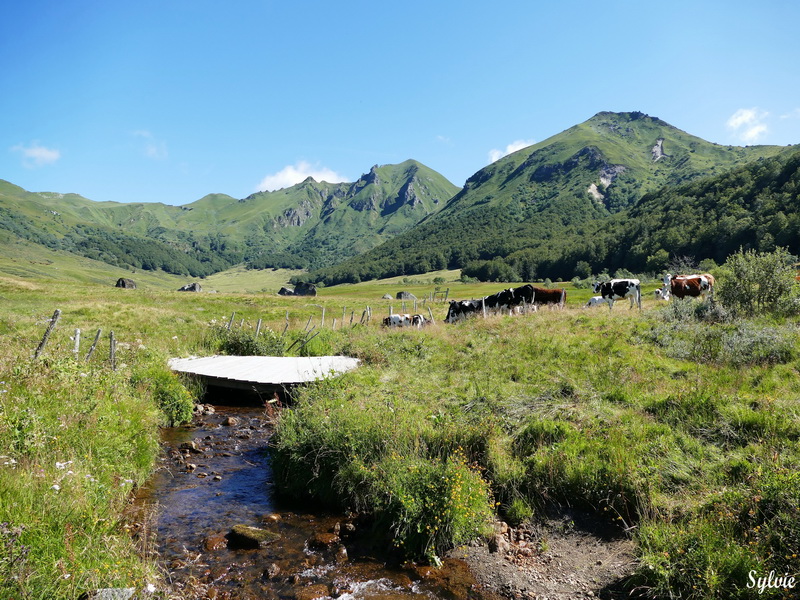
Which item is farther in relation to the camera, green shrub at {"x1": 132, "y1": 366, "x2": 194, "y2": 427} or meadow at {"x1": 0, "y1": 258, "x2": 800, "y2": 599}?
green shrub at {"x1": 132, "y1": 366, "x2": 194, "y2": 427}

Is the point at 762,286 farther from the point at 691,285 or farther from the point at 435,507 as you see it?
the point at 435,507

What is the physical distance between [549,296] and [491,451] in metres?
25.3

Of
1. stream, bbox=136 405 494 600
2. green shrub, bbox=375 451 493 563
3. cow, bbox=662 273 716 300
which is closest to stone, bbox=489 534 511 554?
green shrub, bbox=375 451 493 563

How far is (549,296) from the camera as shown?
32.9 metres

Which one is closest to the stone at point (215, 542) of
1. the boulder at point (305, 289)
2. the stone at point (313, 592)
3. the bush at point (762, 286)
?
the stone at point (313, 592)

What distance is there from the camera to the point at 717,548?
5988mm

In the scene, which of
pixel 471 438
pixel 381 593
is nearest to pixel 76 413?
pixel 381 593

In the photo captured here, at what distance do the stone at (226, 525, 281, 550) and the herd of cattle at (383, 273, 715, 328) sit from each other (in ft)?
70.0

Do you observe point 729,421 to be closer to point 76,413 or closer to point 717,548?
point 717,548

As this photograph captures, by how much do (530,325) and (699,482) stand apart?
14568 mm

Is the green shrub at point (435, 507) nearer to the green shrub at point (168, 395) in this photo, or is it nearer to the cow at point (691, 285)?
the green shrub at point (168, 395)

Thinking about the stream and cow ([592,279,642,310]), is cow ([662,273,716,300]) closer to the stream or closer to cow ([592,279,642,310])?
cow ([592,279,642,310])

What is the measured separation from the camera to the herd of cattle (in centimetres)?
2933

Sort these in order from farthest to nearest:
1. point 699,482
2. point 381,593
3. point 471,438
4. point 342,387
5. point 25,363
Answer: point 342,387 → point 25,363 → point 471,438 → point 699,482 → point 381,593
